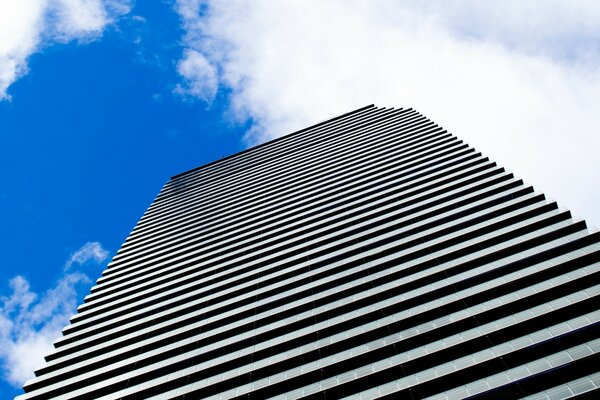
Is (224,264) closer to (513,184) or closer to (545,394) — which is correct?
(513,184)

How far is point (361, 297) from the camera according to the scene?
42.6 metres

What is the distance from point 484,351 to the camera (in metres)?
32.5

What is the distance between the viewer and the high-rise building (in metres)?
32.8

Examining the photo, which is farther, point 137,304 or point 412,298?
point 137,304

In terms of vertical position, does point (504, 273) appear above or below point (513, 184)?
below

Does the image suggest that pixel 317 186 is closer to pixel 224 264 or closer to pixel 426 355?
pixel 224 264

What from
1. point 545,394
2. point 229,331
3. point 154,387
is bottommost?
point 545,394

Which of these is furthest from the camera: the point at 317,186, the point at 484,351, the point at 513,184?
the point at 317,186

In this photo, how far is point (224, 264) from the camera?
57469 millimetres

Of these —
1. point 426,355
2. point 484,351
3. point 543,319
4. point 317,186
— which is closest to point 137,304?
point 317,186

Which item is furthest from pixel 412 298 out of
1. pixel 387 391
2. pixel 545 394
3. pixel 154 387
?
pixel 154 387

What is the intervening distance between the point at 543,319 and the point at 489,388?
6.96m

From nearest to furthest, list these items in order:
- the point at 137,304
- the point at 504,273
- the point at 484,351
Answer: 1. the point at 484,351
2. the point at 504,273
3. the point at 137,304

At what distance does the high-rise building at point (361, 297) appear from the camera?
32.8 m
